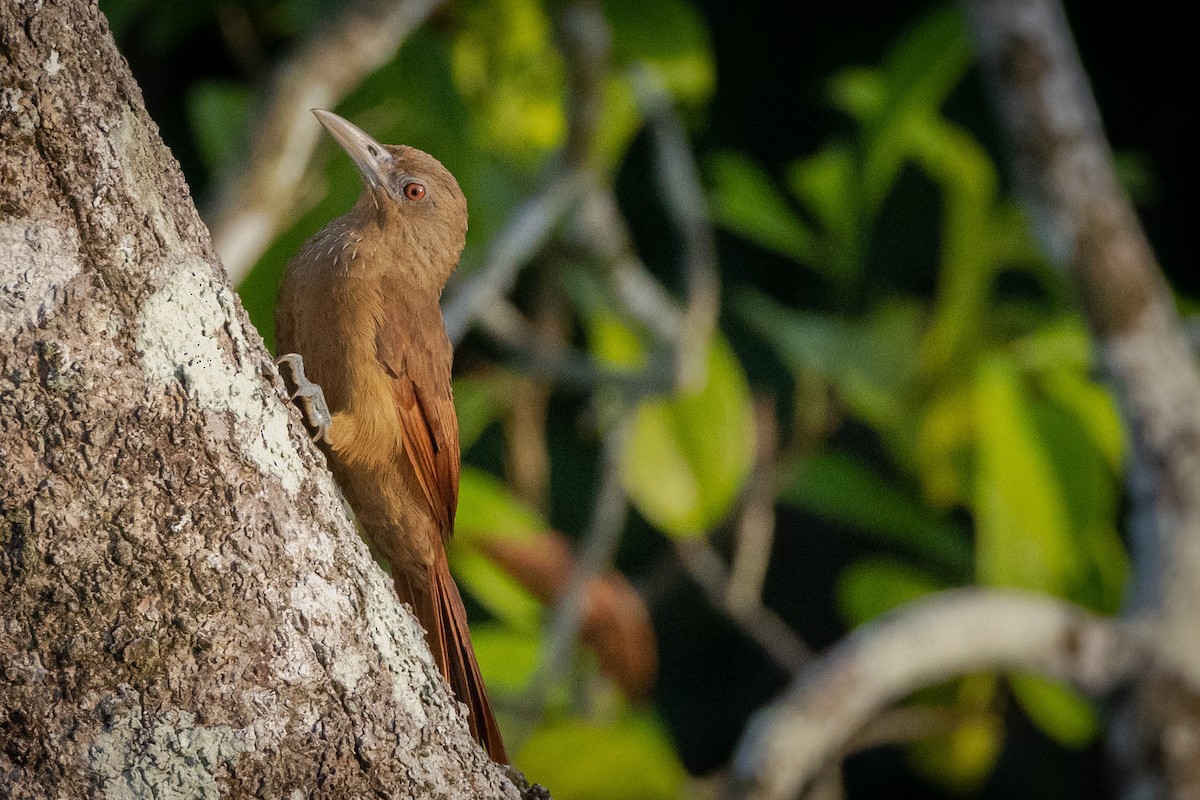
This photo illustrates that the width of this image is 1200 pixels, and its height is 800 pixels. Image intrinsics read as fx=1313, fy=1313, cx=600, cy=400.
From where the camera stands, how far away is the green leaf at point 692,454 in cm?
351

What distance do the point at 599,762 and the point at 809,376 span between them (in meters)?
1.73

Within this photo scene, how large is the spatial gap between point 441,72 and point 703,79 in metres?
0.95

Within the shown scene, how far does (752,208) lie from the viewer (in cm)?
390

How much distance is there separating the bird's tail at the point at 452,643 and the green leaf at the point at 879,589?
2.70 meters

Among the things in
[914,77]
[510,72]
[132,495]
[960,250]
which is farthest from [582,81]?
[132,495]

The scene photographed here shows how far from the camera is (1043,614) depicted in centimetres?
298

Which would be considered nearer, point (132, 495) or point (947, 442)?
point (132, 495)

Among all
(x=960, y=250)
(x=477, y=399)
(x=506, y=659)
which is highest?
(x=960, y=250)

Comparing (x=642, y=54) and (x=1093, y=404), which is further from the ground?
(x=642, y=54)

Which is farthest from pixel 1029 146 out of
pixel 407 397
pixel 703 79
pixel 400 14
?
pixel 407 397

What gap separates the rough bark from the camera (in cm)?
80

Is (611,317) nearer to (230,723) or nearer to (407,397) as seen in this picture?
(407,397)

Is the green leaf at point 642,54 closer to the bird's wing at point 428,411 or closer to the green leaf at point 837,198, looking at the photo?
the green leaf at point 837,198

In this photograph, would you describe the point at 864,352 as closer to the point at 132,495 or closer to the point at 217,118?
the point at 217,118
